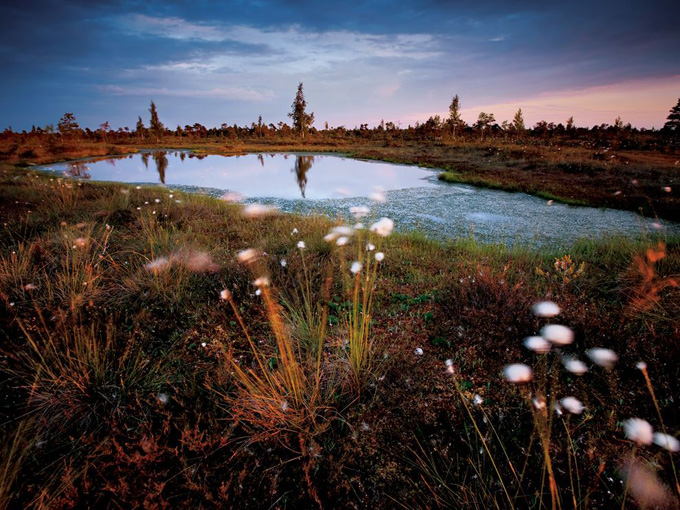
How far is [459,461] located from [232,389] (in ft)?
5.31

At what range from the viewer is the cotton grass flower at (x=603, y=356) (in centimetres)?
235

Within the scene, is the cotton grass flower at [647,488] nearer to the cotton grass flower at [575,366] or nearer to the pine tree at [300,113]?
the cotton grass flower at [575,366]

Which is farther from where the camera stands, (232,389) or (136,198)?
(136,198)

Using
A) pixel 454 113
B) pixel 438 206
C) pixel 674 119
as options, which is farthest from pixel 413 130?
pixel 438 206

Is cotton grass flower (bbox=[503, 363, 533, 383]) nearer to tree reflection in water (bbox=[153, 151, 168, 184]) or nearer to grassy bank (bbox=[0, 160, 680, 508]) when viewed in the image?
grassy bank (bbox=[0, 160, 680, 508])

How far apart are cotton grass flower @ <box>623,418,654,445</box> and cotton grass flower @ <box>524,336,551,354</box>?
0.69m

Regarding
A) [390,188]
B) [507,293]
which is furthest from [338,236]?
[390,188]

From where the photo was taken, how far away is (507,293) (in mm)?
3148

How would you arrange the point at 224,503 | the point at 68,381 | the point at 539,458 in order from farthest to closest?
the point at 68,381 → the point at 539,458 → the point at 224,503

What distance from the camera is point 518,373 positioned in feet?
7.59

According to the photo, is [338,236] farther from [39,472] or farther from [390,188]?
[390,188]

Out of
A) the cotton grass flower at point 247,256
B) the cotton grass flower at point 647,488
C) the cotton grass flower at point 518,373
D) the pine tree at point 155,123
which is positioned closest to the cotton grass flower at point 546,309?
the cotton grass flower at point 518,373

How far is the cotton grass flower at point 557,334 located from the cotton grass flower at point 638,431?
0.79 meters

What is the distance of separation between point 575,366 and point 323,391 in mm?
1987
